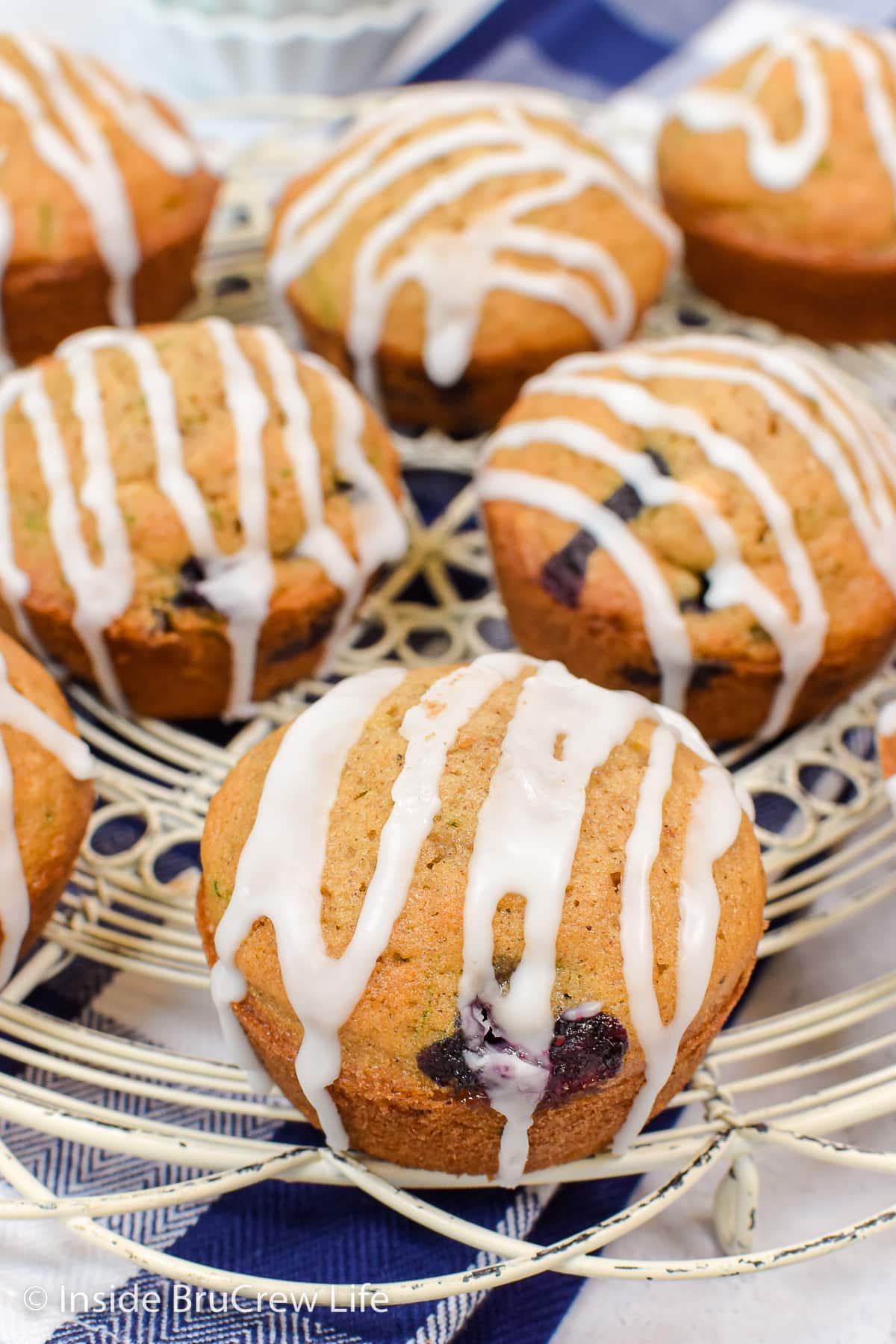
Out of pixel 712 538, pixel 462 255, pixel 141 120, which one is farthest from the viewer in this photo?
pixel 141 120

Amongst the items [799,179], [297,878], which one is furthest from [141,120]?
[297,878]

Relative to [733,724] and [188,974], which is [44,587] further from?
[733,724]

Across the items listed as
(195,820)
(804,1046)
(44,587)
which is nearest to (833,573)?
(804,1046)

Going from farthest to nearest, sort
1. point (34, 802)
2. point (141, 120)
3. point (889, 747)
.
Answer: point (141, 120), point (889, 747), point (34, 802)

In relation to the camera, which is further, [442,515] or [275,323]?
[275,323]

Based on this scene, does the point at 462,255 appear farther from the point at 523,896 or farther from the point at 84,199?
the point at 523,896

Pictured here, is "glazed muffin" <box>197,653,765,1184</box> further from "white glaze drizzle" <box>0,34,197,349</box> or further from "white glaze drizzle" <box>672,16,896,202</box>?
"white glaze drizzle" <box>672,16,896,202</box>

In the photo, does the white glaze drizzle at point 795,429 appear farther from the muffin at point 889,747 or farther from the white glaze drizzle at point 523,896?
the white glaze drizzle at point 523,896
